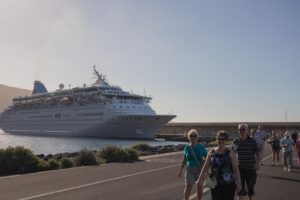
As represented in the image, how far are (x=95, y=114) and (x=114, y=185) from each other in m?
64.6

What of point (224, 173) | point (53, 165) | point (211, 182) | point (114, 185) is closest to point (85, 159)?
point (53, 165)

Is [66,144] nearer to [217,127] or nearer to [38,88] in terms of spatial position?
[38,88]

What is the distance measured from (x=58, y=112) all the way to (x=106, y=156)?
65.2 meters

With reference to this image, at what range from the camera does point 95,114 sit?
75938 millimetres

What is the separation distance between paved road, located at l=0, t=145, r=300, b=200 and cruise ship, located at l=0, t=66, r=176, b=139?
56826 millimetres

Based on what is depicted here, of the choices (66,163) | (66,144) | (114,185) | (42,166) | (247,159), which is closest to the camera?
(247,159)

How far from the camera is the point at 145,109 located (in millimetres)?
76625

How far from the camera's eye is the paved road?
9.95 metres

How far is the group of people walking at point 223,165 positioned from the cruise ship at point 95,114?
62.8 metres

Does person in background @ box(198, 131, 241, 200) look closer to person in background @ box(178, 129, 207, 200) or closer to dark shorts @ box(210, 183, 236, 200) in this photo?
dark shorts @ box(210, 183, 236, 200)

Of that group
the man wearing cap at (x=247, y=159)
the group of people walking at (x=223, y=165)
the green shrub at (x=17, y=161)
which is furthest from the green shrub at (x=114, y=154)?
the man wearing cap at (x=247, y=159)

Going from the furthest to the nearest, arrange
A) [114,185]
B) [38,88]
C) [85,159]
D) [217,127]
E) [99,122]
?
[38,88], [217,127], [99,122], [85,159], [114,185]

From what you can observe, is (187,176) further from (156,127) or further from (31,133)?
(31,133)

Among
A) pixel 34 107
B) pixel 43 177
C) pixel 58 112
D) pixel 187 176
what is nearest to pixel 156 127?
pixel 58 112
